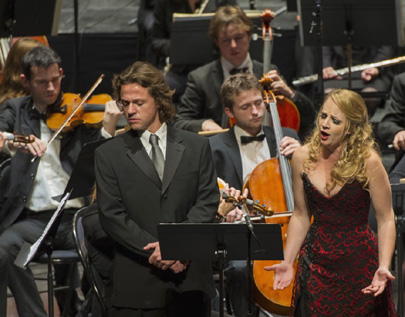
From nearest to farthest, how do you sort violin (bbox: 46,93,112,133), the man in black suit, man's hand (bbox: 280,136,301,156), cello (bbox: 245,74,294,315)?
the man in black suit
cello (bbox: 245,74,294,315)
man's hand (bbox: 280,136,301,156)
violin (bbox: 46,93,112,133)

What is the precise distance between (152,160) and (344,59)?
340 centimetres

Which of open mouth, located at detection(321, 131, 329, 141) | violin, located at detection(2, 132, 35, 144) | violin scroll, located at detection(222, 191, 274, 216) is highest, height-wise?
open mouth, located at detection(321, 131, 329, 141)

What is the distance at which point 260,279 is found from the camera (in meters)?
4.64

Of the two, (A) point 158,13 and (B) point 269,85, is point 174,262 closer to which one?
(B) point 269,85

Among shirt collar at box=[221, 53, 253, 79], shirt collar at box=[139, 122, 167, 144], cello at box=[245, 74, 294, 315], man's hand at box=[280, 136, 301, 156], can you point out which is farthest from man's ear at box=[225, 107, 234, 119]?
shirt collar at box=[139, 122, 167, 144]

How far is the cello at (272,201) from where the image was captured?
15.1 feet

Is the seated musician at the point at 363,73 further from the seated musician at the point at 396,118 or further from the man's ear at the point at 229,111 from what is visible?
the man's ear at the point at 229,111

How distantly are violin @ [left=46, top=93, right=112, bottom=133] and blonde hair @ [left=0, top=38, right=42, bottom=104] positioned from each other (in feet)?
1.61

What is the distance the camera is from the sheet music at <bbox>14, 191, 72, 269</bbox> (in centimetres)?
448

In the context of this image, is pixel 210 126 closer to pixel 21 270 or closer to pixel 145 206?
pixel 21 270

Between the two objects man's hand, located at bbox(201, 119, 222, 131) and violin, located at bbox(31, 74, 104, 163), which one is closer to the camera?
violin, located at bbox(31, 74, 104, 163)

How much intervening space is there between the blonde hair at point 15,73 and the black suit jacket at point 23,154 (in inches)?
13.1

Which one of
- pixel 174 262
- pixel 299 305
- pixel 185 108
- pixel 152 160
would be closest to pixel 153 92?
pixel 152 160

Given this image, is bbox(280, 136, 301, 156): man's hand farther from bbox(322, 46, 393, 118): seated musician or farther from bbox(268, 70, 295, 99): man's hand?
bbox(322, 46, 393, 118): seated musician
